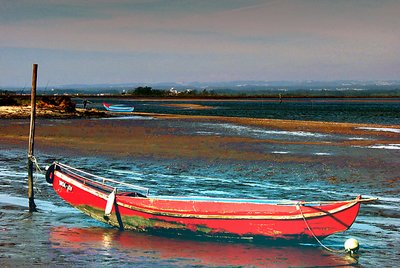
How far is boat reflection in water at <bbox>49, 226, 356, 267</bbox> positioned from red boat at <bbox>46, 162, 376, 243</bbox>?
0.82ft

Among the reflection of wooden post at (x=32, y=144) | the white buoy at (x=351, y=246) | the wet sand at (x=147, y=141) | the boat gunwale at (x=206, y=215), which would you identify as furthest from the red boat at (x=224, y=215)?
the wet sand at (x=147, y=141)

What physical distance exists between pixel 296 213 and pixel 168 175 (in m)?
11.6

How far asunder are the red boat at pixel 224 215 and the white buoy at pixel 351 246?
1.22 ft

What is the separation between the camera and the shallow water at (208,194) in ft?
44.6

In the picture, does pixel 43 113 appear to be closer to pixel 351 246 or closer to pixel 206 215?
pixel 206 215

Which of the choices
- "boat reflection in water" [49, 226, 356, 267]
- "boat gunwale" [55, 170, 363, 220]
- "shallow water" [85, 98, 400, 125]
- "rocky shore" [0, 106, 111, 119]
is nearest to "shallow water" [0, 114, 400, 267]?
"boat reflection in water" [49, 226, 356, 267]

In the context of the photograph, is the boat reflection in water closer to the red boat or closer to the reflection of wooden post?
the red boat

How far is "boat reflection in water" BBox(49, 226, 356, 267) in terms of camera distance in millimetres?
13398

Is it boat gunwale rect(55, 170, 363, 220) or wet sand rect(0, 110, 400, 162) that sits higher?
boat gunwale rect(55, 170, 363, 220)

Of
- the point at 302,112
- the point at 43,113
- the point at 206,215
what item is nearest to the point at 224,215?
the point at 206,215

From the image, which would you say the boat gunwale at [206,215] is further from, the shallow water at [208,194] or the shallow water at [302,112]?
the shallow water at [302,112]

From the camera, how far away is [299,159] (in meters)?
30.1

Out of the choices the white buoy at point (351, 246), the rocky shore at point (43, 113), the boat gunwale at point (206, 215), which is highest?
the boat gunwale at point (206, 215)

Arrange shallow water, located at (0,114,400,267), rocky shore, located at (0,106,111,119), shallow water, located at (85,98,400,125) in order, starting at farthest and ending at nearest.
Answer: shallow water, located at (85,98,400,125) < rocky shore, located at (0,106,111,119) < shallow water, located at (0,114,400,267)
